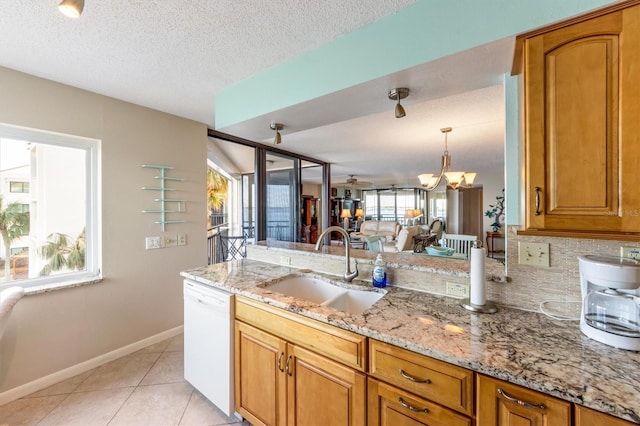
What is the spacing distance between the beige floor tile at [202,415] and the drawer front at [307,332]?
0.75 meters

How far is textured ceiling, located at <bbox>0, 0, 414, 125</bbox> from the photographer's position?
4.28 feet

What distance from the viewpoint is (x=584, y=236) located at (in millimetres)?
948

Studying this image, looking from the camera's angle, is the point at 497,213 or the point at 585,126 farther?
the point at 497,213

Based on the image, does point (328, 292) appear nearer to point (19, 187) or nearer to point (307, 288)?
point (307, 288)

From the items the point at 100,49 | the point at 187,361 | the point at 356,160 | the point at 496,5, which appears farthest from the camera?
the point at 356,160

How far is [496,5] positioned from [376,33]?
1.80ft

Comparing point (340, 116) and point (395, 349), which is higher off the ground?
point (340, 116)

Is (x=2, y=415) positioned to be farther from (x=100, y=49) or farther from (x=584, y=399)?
(x=584, y=399)

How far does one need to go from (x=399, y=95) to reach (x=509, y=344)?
1.35 metres

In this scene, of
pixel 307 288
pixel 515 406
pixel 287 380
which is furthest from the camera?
pixel 307 288

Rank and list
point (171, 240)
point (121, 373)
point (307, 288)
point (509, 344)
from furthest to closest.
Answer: point (171, 240), point (121, 373), point (307, 288), point (509, 344)

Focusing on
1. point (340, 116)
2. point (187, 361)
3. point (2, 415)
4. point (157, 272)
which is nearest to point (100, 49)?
point (340, 116)

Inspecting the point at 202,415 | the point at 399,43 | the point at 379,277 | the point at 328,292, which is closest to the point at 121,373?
the point at 202,415

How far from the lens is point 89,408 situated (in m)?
1.82
